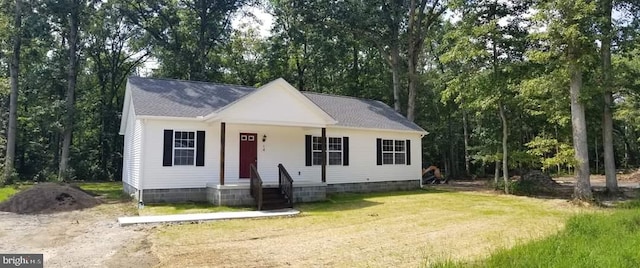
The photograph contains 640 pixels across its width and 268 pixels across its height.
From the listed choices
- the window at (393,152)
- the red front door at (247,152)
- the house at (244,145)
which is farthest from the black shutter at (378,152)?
the red front door at (247,152)

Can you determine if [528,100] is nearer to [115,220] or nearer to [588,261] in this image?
[588,261]

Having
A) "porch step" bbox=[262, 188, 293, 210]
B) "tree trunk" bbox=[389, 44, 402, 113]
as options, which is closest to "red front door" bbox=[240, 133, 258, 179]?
"porch step" bbox=[262, 188, 293, 210]

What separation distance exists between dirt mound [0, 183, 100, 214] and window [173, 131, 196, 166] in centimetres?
296

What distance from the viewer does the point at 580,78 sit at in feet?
44.8

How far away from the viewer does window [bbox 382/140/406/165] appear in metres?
18.5

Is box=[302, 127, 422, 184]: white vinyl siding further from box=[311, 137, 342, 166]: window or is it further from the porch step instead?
the porch step

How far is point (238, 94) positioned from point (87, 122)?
18.3 meters

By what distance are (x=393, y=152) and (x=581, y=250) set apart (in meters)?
13.0

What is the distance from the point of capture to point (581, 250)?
5777mm

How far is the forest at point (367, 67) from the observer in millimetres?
14594

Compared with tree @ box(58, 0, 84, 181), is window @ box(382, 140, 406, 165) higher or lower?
lower

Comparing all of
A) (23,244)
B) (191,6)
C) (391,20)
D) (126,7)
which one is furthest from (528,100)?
(126,7)

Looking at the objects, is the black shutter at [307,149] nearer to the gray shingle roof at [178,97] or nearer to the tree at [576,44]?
the gray shingle roof at [178,97]

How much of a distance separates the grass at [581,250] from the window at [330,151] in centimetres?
996
